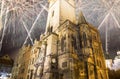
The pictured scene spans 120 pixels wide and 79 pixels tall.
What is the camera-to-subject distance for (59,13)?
34.6m

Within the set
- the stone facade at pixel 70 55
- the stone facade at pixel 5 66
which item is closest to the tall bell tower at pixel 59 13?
the stone facade at pixel 70 55

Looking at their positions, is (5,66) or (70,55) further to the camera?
(5,66)

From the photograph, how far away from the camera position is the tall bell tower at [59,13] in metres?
34.1

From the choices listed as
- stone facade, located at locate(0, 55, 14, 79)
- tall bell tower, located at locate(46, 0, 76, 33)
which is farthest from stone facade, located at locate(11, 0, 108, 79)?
stone facade, located at locate(0, 55, 14, 79)

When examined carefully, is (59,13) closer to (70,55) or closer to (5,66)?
(70,55)

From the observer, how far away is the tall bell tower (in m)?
34.1

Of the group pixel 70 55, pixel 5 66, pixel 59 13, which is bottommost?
pixel 5 66

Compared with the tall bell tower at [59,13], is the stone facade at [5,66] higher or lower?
lower

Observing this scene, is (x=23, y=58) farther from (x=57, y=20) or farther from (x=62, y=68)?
(x=62, y=68)

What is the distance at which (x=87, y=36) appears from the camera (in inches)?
1140

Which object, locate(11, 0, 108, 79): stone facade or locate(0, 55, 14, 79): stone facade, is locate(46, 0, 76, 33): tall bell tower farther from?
locate(0, 55, 14, 79): stone facade

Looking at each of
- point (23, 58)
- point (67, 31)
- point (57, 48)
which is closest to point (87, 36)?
point (67, 31)

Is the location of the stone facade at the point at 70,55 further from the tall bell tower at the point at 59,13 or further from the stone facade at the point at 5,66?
the stone facade at the point at 5,66

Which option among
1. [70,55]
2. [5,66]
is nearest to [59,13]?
[70,55]
